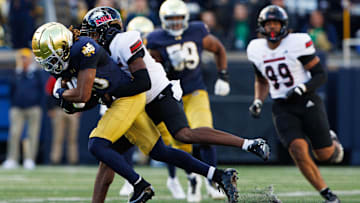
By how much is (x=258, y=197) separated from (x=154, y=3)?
768 cm

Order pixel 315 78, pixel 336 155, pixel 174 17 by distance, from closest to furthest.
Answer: pixel 315 78 < pixel 336 155 < pixel 174 17

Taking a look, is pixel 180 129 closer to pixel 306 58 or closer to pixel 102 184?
pixel 102 184

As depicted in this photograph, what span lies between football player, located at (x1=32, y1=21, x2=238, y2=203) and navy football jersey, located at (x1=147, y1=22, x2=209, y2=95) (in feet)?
5.10

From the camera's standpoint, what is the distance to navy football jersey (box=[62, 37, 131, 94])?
15.4 feet

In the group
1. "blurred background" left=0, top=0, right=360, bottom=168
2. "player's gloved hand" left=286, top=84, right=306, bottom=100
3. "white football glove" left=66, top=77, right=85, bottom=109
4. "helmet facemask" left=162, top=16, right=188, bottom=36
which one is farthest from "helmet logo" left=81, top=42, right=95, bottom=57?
"blurred background" left=0, top=0, right=360, bottom=168

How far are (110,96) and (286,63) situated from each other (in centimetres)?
183

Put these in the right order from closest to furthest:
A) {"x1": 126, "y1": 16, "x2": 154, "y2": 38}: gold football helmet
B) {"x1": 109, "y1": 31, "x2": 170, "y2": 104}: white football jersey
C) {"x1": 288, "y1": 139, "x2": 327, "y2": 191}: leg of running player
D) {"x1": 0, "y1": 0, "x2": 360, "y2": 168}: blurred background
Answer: {"x1": 109, "y1": 31, "x2": 170, "y2": 104}: white football jersey → {"x1": 288, "y1": 139, "x2": 327, "y2": 191}: leg of running player → {"x1": 126, "y1": 16, "x2": 154, "y2": 38}: gold football helmet → {"x1": 0, "y1": 0, "x2": 360, "y2": 168}: blurred background

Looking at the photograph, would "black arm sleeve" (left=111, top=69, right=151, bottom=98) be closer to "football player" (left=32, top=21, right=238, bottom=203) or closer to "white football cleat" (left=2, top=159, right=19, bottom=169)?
"football player" (left=32, top=21, right=238, bottom=203)

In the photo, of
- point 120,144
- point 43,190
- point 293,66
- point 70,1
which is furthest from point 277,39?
point 70,1

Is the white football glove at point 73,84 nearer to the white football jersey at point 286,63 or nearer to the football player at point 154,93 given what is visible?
the football player at point 154,93

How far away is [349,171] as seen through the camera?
9.73 metres

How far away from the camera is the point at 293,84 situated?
611 cm

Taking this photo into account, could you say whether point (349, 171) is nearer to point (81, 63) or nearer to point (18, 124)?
point (18, 124)

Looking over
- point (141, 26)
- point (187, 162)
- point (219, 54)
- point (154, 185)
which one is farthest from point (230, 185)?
point (141, 26)
